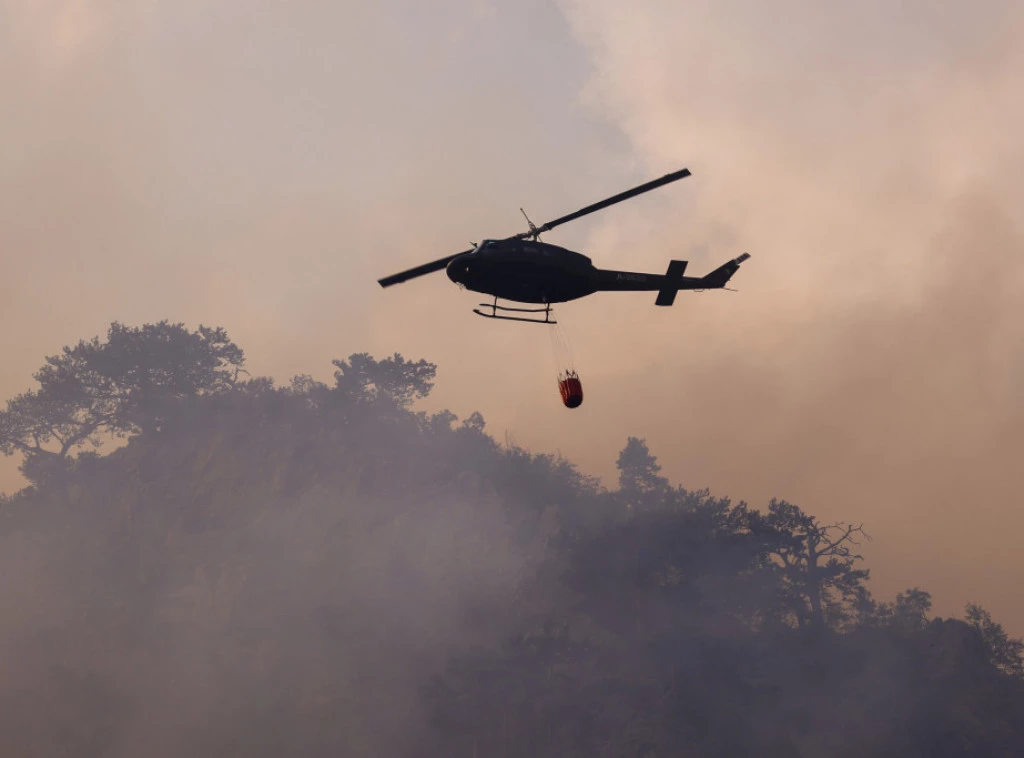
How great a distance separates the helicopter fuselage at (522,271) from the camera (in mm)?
29656

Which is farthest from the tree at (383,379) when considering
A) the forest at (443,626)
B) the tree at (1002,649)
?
the tree at (1002,649)

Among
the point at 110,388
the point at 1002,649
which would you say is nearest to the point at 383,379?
the point at 110,388

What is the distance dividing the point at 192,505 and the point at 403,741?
141ft

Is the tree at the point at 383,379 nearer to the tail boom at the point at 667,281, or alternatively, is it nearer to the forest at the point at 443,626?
the forest at the point at 443,626

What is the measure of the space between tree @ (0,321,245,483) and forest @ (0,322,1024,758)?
26.7 inches

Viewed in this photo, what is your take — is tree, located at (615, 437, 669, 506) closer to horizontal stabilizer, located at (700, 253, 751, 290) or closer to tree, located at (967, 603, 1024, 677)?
tree, located at (967, 603, 1024, 677)

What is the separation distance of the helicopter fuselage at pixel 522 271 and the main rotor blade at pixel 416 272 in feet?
2.31

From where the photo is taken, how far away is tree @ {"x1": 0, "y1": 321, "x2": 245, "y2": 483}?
369 ft

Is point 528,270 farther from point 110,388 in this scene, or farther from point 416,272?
point 110,388

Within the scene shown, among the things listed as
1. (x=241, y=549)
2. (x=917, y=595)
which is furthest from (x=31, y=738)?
(x=917, y=595)

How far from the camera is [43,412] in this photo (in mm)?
112188

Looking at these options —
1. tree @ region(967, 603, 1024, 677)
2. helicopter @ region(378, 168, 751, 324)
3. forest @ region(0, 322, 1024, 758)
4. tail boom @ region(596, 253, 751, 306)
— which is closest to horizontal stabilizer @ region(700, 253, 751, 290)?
tail boom @ region(596, 253, 751, 306)

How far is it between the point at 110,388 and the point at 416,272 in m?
97.1

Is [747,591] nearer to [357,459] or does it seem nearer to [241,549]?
[357,459]
